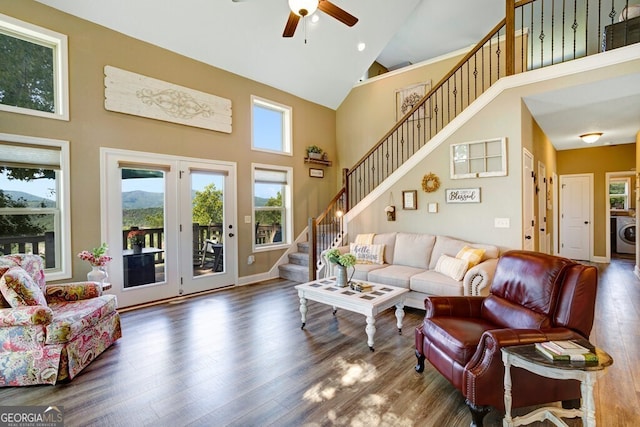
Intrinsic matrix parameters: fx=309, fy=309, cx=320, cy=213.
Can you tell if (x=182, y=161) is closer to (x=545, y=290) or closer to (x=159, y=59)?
(x=159, y=59)

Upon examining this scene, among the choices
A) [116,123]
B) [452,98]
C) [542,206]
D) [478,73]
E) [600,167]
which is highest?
[478,73]

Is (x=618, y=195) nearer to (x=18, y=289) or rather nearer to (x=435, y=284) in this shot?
(x=435, y=284)

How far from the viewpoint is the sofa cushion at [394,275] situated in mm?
4113

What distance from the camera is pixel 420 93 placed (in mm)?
6332

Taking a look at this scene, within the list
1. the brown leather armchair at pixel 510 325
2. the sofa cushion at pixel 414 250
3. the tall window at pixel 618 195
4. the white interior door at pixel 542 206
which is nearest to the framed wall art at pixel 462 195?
the sofa cushion at pixel 414 250

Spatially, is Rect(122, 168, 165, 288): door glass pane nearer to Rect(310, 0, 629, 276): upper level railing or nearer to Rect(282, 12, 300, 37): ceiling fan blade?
Rect(310, 0, 629, 276): upper level railing

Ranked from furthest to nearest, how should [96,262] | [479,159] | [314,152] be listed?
[314,152] → [479,159] → [96,262]

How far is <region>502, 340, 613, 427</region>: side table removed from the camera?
152 cm

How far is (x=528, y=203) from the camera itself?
14.3 feet

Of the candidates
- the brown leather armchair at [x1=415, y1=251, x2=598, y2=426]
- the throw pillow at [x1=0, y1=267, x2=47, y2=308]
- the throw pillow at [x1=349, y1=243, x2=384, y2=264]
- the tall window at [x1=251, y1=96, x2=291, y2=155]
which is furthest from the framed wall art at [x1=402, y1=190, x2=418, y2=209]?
the throw pillow at [x1=0, y1=267, x2=47, y2=308]

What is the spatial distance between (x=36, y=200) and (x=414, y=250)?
5.02 meters

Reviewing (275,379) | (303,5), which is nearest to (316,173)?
(303,5)

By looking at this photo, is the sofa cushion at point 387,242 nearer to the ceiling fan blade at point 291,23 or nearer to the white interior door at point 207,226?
the white interior door at point 207,226

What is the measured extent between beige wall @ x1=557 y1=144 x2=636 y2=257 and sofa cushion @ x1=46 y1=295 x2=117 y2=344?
390 inches
